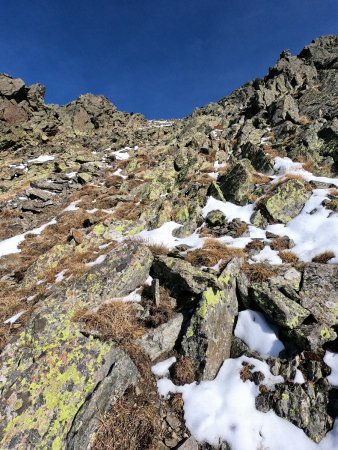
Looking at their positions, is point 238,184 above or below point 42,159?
below

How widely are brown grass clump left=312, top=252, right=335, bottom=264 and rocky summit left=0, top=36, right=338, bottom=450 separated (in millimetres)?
59

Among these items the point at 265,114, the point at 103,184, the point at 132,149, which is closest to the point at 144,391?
the point at 103,184

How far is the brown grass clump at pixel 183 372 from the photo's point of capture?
23.6 feet

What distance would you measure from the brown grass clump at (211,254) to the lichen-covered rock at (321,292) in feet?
9.45

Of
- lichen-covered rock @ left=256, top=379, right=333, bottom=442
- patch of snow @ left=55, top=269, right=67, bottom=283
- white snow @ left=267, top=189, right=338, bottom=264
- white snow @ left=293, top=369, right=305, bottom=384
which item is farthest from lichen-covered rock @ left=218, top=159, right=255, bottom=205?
lichen-covered rock @ left=256, top=379, right=333, bottom=442

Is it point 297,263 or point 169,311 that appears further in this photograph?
point 297,263

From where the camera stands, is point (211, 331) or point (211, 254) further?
point (211, 254)

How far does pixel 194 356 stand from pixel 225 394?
121 cm

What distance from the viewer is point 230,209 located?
16.0 metres

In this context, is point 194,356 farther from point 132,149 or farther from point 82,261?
point 132,149

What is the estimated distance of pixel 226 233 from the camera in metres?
13.8

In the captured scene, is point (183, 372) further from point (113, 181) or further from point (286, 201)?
point (113, 181)

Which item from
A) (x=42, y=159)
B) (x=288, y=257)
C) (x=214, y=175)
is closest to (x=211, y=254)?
(x=288, y=257)

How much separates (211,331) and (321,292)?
3738mm
